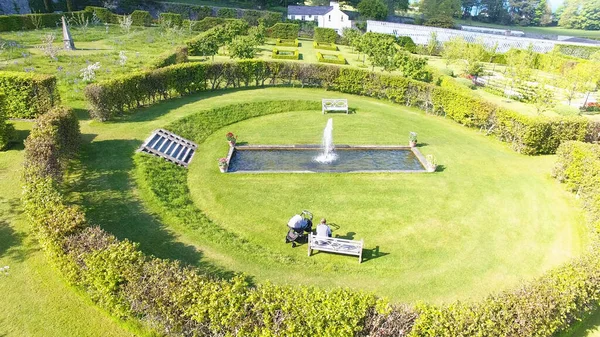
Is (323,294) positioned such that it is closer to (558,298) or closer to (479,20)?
(558,298)

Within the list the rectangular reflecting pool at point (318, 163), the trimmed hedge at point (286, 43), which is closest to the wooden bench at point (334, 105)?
the rectangular reflecting pool at point (318, 163)

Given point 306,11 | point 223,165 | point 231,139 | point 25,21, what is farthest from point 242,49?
point 306,11

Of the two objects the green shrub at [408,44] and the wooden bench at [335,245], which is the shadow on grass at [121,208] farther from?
the green shrub at [408,44]

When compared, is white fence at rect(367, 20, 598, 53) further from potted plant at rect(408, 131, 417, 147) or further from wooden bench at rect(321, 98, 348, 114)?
potted plant at rect(408, 131, 417, 147)

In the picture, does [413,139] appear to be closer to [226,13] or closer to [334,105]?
[334,105]

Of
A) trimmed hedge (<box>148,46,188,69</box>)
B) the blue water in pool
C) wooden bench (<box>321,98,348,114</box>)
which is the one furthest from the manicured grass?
wooden bench (<box>321,98,348,114</box>)

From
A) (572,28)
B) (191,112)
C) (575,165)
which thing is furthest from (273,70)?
(572,28)
